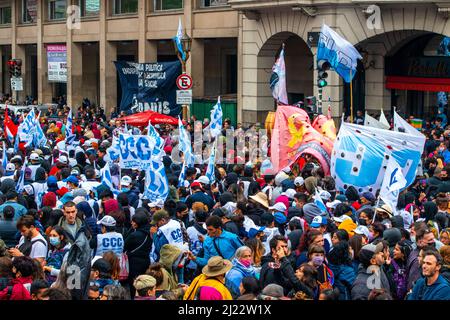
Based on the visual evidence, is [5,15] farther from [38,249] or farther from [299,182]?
[38,249]

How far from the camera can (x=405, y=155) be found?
49.0 feet

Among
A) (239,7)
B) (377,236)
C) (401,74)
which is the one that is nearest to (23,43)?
(239,7)

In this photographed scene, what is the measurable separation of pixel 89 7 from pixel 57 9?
4.17 meters

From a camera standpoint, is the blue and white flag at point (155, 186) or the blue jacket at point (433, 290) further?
the blue and white flag at point (155, 186)

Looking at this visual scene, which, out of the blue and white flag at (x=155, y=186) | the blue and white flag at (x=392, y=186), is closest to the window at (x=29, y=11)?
the blue and white flag at (x=155, y=186)

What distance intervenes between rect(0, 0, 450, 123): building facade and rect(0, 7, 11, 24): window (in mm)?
4269

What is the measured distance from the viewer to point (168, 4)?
119 feet

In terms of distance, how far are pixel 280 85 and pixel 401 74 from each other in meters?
6.75

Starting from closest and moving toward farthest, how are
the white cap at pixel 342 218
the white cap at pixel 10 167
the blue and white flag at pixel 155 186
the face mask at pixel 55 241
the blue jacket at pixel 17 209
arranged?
1. the face mask at pixel 55 241
2. the white cap at pixel 342 218
3. the blue jacket at pixel 17 209
4. the blue and white flag at pixel 155 186
5. the white cap at pixel 10 167

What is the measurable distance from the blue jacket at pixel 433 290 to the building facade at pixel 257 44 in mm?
17878

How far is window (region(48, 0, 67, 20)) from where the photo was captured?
44634 millimetres

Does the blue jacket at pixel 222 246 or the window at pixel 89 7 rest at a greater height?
the window at pixel 89 7

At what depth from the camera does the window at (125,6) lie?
38.7 metres

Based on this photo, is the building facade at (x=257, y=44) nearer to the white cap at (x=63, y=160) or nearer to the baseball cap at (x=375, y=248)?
the white cap at (x=63, y=160)
